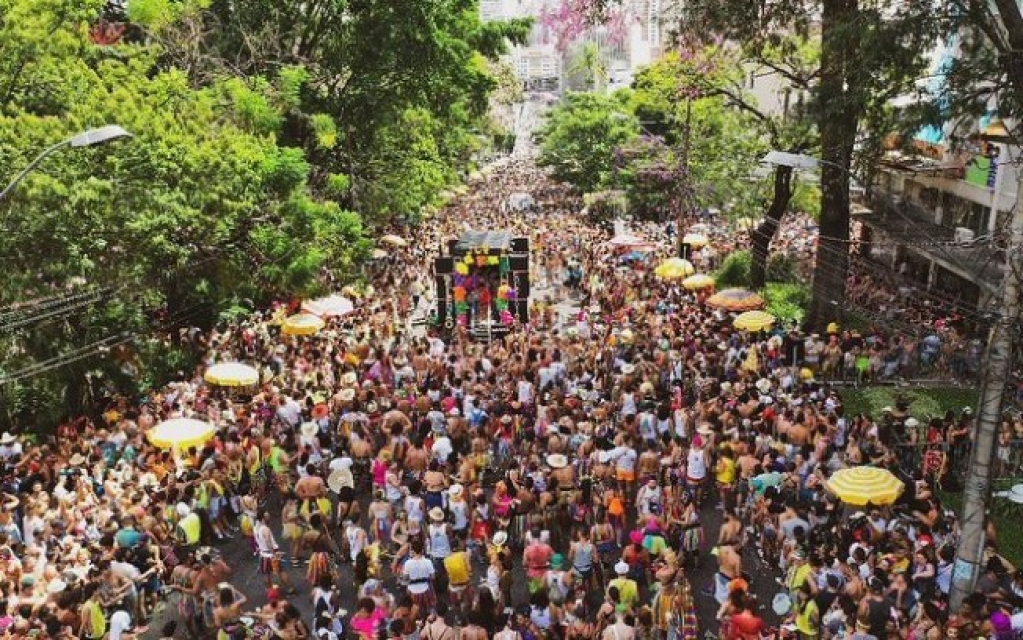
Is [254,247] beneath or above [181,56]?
beneath

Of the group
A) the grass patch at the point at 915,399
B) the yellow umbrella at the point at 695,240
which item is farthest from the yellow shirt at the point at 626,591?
the yellow umbrella at the point at 695,240

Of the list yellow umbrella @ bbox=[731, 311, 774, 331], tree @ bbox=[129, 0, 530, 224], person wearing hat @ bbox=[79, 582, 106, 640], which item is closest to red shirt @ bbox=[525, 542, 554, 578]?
person wearing hat @ bbox=[79, 582, 106, 640]

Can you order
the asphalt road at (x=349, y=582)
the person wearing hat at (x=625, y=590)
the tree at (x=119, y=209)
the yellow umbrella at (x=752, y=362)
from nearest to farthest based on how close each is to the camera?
the person wearing hat at (x=625, y=590) → the asphalt road at (x=349, y=582) → the tree at (x=119, y=209) → the yellow umbrella at (x=752, y=362)

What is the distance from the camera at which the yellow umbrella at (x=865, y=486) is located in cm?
1087

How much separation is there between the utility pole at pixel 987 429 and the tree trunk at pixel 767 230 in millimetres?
17194

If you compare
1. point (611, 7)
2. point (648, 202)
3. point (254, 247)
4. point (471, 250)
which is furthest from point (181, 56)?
point (648, 202)

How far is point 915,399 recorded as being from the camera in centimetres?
1844

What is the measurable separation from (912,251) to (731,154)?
6.67m

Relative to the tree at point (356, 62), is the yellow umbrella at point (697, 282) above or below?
below

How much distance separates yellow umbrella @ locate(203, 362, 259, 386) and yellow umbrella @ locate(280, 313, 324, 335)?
2.99 metres

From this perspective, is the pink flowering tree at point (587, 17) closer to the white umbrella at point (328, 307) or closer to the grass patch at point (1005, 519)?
the white umbrella at point (328, 307)

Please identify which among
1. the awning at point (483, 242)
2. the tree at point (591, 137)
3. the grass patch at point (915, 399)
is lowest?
the grass patch at point (915, 399)

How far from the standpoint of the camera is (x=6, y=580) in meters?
10.3

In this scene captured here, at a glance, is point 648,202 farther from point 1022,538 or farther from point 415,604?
point 415,604
